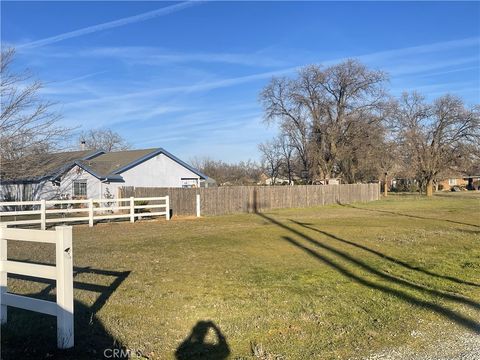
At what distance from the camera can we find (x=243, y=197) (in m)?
31.5

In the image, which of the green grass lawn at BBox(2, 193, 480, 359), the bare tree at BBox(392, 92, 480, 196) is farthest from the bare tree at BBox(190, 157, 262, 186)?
the green grass lawn at BBox(2, 193, 480, 359)

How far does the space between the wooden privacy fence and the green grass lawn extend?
13.8 metres

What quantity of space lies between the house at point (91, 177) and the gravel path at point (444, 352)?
29.6 meters

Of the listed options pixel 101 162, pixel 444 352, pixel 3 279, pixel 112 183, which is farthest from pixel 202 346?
pixel 101 162

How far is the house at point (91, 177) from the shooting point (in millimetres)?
33375

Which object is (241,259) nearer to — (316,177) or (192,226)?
(192,226)

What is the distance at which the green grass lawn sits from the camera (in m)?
5.27

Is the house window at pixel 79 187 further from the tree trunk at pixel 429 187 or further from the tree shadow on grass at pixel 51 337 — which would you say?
the tree trunk at pixel 429 187

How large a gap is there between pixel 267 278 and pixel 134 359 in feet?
14.8

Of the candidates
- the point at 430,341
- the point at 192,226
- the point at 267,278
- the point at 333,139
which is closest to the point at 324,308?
the point at 430,341

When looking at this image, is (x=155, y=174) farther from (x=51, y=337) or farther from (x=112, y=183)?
(x=51, y=337)

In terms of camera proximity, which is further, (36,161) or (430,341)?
(36,161)

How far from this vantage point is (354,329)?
5770mm

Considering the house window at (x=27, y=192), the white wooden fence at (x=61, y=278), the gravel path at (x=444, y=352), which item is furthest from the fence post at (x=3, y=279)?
the house window at (x=27, y=192)
